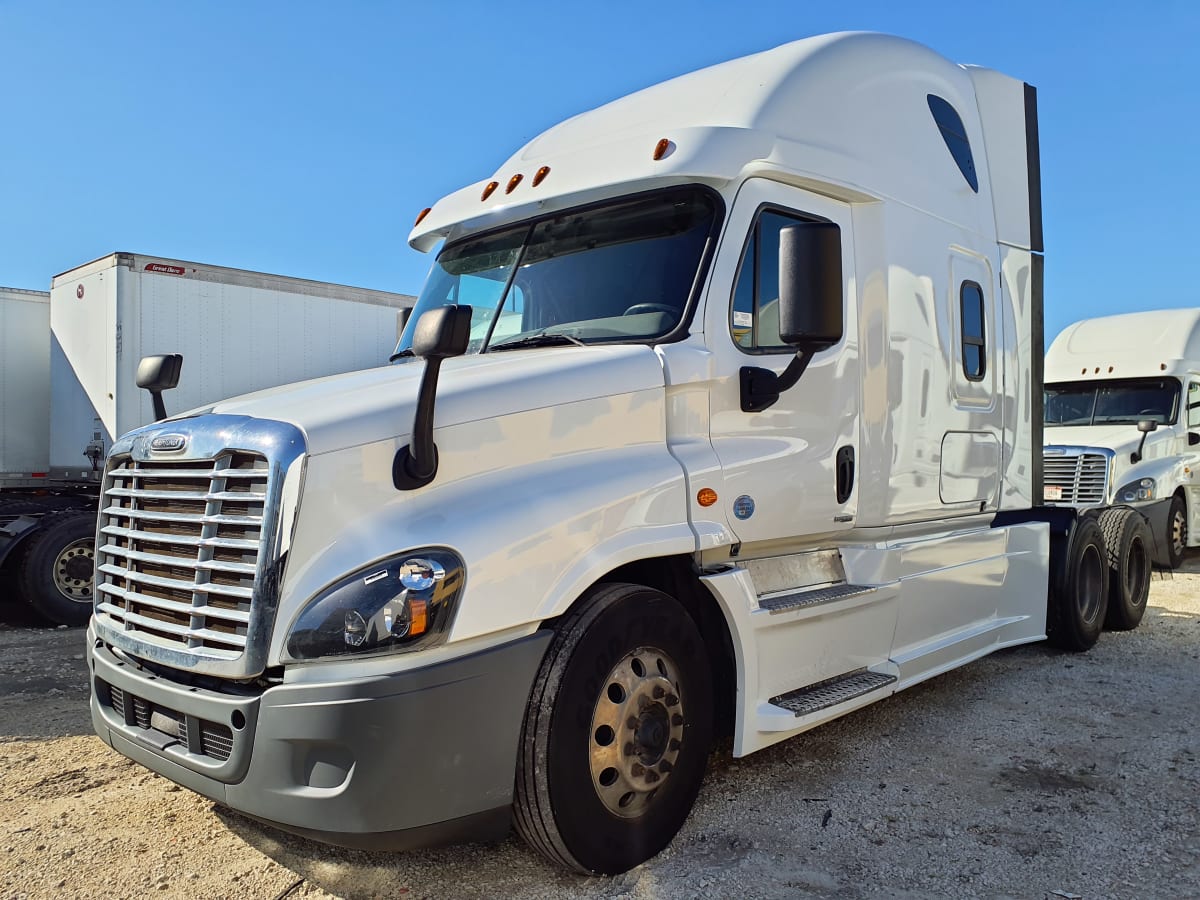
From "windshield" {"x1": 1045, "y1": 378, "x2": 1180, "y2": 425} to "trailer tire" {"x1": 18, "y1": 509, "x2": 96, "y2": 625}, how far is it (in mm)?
11403

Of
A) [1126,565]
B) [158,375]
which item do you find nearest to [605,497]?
[158,375]

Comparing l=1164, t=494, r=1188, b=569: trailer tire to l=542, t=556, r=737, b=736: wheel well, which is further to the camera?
l=1164, t=494, r=1188, b=569: trailer tire

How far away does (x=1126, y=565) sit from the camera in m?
7.77

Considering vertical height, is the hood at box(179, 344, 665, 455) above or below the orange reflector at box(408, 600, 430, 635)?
above

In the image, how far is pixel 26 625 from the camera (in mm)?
8742

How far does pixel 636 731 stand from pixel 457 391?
1.39m

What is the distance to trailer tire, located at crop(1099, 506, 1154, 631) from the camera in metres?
7.71

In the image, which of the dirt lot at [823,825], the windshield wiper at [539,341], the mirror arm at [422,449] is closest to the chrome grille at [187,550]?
the mirror arm at [422,449]

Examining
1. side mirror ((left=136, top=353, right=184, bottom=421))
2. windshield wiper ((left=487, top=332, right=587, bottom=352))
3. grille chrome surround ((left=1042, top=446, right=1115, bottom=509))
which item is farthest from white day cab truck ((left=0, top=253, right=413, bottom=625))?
grille chrome surround ((left=1042, top=446, right=1115, bottom=509))

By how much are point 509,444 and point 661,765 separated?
135 cm

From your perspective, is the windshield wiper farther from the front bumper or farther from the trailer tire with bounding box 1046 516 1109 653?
the trailer tire with bounding box 1046 516 1109 653

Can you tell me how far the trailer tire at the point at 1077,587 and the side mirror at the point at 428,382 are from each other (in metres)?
5.43

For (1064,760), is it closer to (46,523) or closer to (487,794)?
(487,794)

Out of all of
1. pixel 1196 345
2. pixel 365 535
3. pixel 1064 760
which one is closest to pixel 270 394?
pixel 365 535
